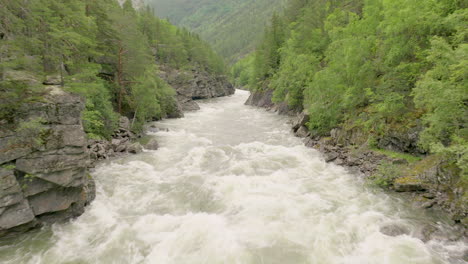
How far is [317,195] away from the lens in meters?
13.3

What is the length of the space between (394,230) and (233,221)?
21.8 ft

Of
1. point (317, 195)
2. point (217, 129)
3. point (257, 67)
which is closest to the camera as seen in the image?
point (317, 195)

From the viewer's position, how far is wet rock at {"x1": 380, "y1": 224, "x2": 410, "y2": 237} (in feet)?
32.5

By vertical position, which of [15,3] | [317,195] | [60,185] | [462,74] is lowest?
[317,195]

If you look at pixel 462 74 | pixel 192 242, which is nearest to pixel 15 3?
pixel 192 242

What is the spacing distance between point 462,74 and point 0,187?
18.5 m

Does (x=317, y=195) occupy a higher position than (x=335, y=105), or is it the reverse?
(x=335, y=105)

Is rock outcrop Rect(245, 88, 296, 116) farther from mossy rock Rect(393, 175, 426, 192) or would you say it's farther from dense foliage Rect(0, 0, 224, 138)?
mossy rock Rect(393, 175, 426, 192)

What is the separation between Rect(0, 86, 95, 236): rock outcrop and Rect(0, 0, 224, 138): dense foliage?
91cm

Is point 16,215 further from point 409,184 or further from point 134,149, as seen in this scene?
point 409,184

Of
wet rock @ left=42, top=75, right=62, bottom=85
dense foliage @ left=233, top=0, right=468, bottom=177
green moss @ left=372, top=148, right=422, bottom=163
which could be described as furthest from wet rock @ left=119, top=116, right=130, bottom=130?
green moss @ left=372, top=148, right=422, bottom=163

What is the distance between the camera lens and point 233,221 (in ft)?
36.2

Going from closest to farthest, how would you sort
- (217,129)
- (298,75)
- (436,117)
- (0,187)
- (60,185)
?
(0,187) < (60,185) < (436,117) < (217,129) < (298,75)

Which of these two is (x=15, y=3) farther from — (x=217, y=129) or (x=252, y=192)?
(x=217, y=129)
